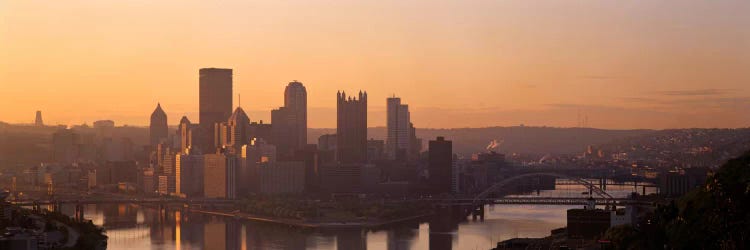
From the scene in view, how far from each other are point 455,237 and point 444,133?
90062mm

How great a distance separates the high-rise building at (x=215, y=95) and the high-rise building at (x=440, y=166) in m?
20.9

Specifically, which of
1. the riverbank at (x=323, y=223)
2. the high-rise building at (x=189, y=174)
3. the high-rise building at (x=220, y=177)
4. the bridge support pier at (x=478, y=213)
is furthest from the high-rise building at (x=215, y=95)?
the riverbank at (x=323, y=223)

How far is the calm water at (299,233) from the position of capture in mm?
33000

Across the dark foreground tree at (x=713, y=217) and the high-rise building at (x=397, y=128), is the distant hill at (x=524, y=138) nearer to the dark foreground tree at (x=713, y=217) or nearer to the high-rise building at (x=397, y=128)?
the high-rise building at (x=397, y=128)

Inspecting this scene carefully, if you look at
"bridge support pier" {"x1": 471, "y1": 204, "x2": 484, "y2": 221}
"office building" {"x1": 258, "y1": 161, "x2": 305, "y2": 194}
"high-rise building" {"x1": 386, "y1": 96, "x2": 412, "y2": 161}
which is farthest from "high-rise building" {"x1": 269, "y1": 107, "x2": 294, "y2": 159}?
"bridge support pier" {"x1": 471, "y1": 204, "x2": 484, "y2": 221}

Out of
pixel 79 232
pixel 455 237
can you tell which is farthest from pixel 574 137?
pixel 79 232

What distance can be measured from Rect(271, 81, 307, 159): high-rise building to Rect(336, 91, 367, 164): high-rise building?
3.07 m

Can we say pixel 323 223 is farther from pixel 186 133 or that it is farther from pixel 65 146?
pixel 65 146

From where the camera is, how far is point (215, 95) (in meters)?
Answer: 80.2

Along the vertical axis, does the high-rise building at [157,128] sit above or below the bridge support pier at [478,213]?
above

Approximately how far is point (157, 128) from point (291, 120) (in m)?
15.6

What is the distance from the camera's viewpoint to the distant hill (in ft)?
396

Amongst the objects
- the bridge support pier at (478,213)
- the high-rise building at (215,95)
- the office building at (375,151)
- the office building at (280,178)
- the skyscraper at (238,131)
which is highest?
the high-rise building at (215,95)

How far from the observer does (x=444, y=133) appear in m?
125
